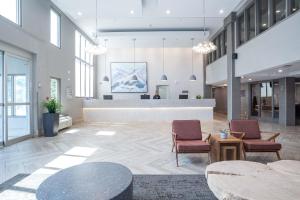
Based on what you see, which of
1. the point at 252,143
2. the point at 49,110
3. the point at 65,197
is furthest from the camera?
the point at 49,110

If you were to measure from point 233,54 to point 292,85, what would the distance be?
3.47 metres

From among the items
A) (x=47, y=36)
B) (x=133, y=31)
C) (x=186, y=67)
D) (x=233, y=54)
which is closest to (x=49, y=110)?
(x=47, y=36)

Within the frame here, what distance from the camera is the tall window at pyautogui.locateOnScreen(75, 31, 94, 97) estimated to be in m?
12.1

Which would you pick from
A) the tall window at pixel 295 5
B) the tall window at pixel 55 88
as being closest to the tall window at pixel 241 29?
the tall window at pixel 295 5

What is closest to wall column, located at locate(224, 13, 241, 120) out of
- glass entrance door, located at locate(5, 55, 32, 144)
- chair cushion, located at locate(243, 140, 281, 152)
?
chair cushion, located at locate(243, 140, 281, 152)

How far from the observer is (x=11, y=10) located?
6.55m

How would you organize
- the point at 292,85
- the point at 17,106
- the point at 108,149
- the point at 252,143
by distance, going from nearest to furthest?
the point at 252,143, the point at 108,149, the point at 17,106, the point at 292,85

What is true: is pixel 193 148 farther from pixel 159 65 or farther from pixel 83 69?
pixel 159 65

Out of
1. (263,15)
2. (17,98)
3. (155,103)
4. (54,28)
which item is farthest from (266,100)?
(17,98)

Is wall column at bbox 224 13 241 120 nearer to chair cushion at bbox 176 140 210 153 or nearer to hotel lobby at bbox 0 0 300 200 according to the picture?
hotel lobby at bbox 0 0 300 200

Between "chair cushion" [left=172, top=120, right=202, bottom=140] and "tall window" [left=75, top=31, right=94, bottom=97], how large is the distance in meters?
8.09

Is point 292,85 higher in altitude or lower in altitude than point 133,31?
lower

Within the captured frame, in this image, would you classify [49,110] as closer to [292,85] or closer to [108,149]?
[108,149]

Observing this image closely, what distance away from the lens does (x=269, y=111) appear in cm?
1241
